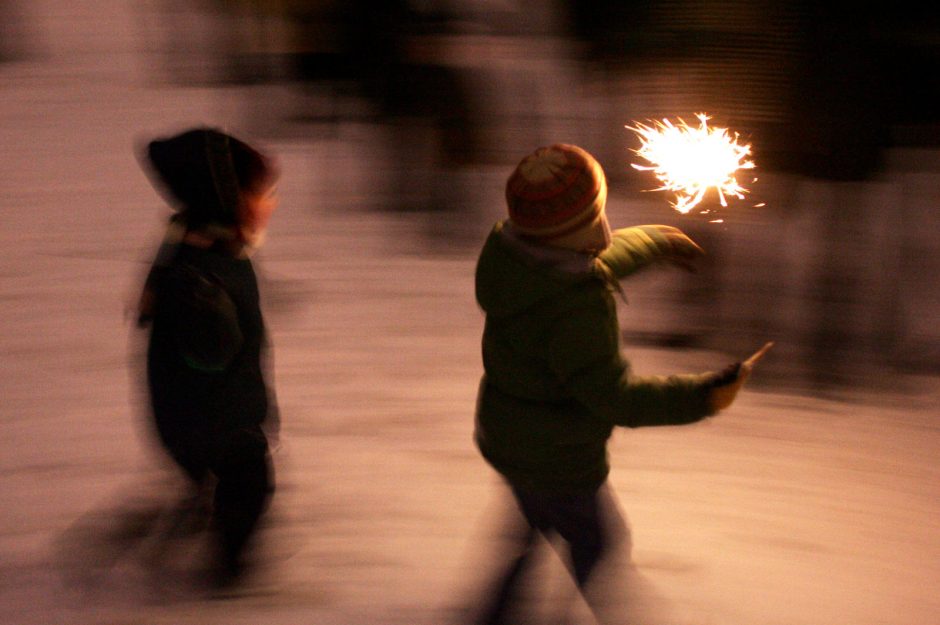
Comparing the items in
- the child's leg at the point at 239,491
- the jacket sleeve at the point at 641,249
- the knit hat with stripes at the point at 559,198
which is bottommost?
the child's leg at the point at 239,491

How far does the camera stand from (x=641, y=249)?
2.53 m

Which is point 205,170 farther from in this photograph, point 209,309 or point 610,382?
point 610,382

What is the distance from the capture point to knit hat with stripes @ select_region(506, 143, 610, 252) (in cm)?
213

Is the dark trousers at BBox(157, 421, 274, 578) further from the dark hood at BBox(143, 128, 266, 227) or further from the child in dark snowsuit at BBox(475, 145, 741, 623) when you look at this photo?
the child in dark snowsuit at BBox(475, 145, 741, 623)

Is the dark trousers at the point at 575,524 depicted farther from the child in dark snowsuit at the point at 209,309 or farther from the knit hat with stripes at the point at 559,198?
the child in dark snowsuit at the point at 209,309

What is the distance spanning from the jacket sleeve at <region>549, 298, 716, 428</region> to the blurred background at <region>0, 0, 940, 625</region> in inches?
36.9

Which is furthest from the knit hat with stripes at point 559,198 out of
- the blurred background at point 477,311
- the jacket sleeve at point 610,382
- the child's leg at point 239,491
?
the blurred background at point 477,311

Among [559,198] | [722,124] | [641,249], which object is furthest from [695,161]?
[722,124]

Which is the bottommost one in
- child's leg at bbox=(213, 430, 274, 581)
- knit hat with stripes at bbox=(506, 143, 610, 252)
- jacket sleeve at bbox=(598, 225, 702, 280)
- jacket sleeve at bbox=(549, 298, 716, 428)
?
child's leg at bbox=(213, 430, 274, 581)

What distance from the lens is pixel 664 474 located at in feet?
11.7

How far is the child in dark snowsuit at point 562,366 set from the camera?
2146 mm

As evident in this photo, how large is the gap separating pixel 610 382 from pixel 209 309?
963 millimetres

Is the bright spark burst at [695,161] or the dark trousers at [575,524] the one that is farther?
the bright spark burst at [695,161]

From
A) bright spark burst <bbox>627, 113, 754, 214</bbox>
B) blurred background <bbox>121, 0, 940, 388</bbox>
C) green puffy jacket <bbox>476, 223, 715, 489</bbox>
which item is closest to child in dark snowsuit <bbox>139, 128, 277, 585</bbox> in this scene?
green puffy jacket <bbox>476, 223, 715, 489</bbox>
